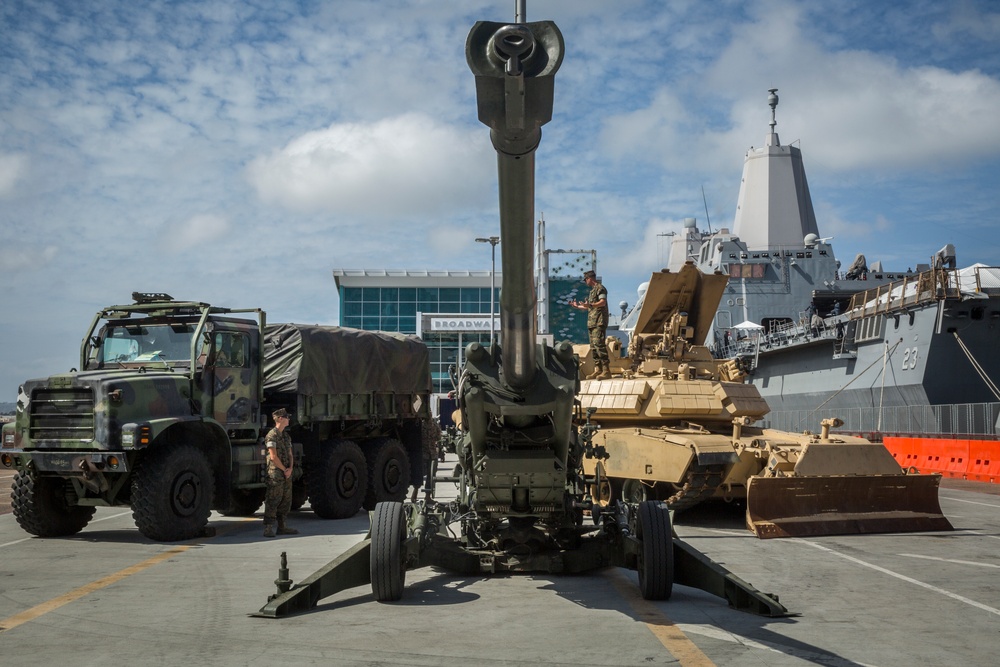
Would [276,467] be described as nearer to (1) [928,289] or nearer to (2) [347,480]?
(2) [347,480]

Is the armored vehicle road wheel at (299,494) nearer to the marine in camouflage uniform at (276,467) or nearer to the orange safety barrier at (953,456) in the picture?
the marine in camouflage uniform at (276,467)

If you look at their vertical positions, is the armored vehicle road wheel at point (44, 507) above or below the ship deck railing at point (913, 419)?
below

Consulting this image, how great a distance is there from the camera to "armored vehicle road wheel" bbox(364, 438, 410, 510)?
1483cm

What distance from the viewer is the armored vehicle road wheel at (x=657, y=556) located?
7.80m

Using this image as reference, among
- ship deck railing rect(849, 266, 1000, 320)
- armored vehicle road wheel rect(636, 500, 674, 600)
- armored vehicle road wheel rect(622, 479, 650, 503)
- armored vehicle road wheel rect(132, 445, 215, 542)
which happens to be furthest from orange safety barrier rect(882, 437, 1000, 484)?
armored vehicle road wheel rect(132, 445, 215, 542)

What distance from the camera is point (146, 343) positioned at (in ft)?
41.1

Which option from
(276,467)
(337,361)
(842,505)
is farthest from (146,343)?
(842,505)

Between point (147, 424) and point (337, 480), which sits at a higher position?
point (147, 424)

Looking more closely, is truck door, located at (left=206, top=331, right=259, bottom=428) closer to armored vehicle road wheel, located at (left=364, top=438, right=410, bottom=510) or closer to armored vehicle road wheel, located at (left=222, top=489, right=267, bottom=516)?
armored vehicle road wheel, located at (left=222, top=489, right=267, bottom=516)

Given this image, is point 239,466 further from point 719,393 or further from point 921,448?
point 921,448

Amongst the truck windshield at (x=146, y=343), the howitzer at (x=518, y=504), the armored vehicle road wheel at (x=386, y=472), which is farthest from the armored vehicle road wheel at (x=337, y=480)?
the howitzer at (x=518, y=504)

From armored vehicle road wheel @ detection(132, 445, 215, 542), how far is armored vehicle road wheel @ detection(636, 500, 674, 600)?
18.8 ft

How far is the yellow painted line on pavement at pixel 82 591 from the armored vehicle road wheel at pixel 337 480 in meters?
2.70

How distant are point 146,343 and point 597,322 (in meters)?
6.36
